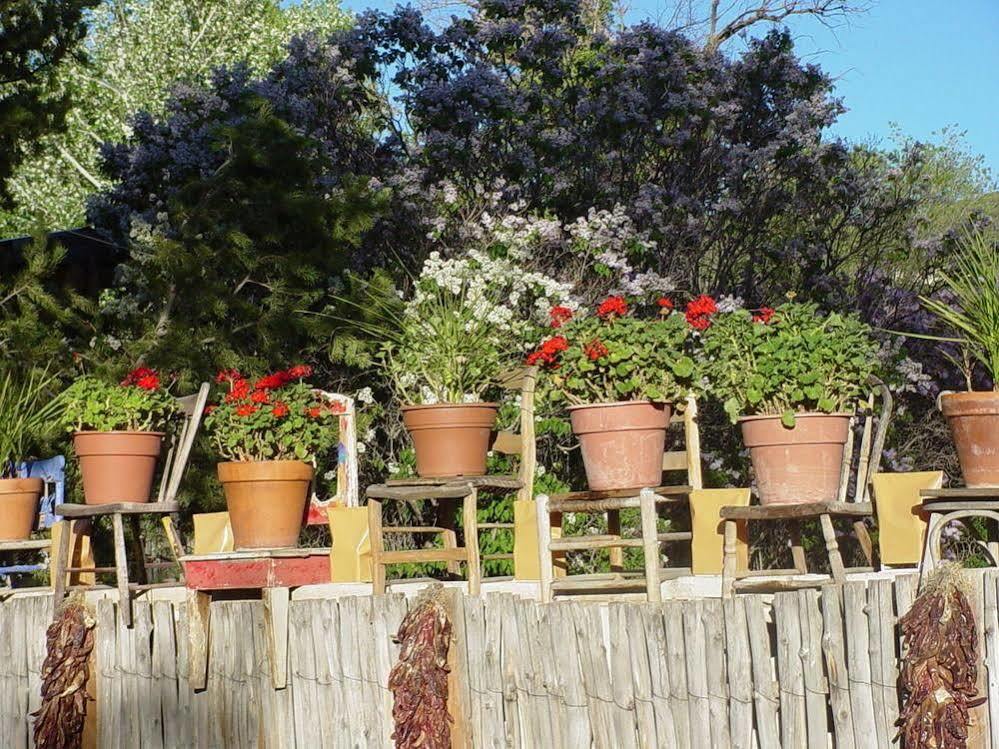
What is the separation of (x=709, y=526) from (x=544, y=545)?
59 centimetres

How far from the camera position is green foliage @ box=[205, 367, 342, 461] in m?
5.15

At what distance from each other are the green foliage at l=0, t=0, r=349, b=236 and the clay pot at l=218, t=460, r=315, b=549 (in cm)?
1127

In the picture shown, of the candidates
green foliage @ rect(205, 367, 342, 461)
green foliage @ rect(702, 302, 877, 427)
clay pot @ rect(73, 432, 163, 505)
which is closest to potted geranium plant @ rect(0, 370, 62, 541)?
clay pot @ rect(73, 432, 163, 505)

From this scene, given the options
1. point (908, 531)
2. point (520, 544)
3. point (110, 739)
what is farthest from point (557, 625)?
point (110, 739)

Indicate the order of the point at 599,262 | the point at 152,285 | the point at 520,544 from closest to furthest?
the point at 520,544 → the point at 152,285 → the point at 599,262

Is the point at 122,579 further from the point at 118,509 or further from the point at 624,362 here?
the point at 624,362

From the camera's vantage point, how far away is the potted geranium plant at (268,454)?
16.7 ft

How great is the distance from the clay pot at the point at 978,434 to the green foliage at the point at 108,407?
3140mm

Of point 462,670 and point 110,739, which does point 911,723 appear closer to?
point 462,670

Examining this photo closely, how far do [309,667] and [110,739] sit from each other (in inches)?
40.8

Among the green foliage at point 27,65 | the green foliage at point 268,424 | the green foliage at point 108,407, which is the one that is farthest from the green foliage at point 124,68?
the green foliage at point 268,424

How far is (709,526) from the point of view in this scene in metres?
4.49

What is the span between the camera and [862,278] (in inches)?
359

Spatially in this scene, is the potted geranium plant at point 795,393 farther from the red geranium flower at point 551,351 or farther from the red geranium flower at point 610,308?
the red geranium flower at point 551,351
